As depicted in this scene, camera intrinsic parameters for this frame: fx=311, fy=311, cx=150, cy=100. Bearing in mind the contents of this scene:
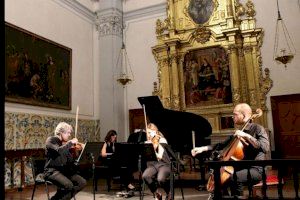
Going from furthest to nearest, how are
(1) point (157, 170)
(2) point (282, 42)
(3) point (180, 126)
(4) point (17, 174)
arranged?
(2) point (282, 42) < (4) point (17, 174) < (3) point (180, 126) < (1) point (157, 170)

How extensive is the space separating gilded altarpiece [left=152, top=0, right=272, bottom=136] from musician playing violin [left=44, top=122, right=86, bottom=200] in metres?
5.78

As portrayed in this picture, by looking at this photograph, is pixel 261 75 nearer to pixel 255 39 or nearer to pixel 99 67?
pixel 255 39

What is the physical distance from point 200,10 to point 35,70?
226 inches

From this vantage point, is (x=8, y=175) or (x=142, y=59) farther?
(x=142, y=59)

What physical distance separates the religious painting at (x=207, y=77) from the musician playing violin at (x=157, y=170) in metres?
4.88

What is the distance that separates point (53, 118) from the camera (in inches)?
368

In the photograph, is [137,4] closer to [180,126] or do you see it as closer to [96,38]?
[96,38]

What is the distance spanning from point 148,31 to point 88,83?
2949 mm

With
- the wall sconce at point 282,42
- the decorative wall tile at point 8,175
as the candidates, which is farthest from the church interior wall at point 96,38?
the decorative wall tile at point 8,175

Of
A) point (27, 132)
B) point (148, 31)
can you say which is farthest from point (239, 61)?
point (27, 132)

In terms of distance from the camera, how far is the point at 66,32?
1039 cm

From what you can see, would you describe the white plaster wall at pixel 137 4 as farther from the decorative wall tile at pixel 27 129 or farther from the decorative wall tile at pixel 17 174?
the decorative wall tile at pixel 17 174

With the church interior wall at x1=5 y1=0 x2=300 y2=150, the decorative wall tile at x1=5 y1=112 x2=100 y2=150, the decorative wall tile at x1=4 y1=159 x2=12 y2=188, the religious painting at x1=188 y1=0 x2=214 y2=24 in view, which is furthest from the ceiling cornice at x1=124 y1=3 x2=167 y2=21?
the decorative wall tile at x1=4 y1=159 x2=12 y2=188

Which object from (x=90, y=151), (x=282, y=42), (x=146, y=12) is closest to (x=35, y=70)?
(x=90, y=151)
